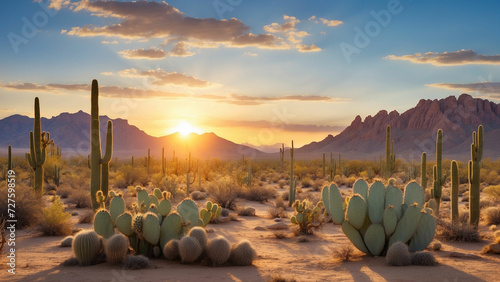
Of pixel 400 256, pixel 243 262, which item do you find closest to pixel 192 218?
pixel 243 262

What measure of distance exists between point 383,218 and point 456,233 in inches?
164

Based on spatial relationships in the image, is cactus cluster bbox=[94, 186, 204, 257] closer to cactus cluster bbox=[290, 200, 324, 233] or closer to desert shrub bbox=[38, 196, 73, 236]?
desert shrub bbox=[38, 196, 73, 236]

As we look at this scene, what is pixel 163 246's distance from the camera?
10.3 meters

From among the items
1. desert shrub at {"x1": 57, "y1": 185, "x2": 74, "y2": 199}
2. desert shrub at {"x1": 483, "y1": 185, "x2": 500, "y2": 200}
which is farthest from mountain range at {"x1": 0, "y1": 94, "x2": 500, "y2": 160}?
desert shrub at {"x1": 57, "y1": 185, "x2": 74, "y2": 199}

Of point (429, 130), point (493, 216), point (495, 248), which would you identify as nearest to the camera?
point (495, 248)

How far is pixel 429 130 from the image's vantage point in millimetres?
124250

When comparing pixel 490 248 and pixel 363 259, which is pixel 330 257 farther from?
pixel 490 248

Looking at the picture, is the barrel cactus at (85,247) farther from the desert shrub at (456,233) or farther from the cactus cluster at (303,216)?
the desert shrub at (456,233)

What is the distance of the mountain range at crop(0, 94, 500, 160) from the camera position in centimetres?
11625

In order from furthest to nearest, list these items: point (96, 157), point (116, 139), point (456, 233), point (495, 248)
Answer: point (116, 139)
point (96, 157)
point (456, 233)
point (495, 248)

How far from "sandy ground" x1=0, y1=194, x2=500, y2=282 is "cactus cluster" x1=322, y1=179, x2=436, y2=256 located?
456 mm

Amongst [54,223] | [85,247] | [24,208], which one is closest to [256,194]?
[24,208]

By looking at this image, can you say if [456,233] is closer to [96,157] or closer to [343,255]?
[343,255]

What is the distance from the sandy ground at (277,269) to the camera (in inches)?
343
